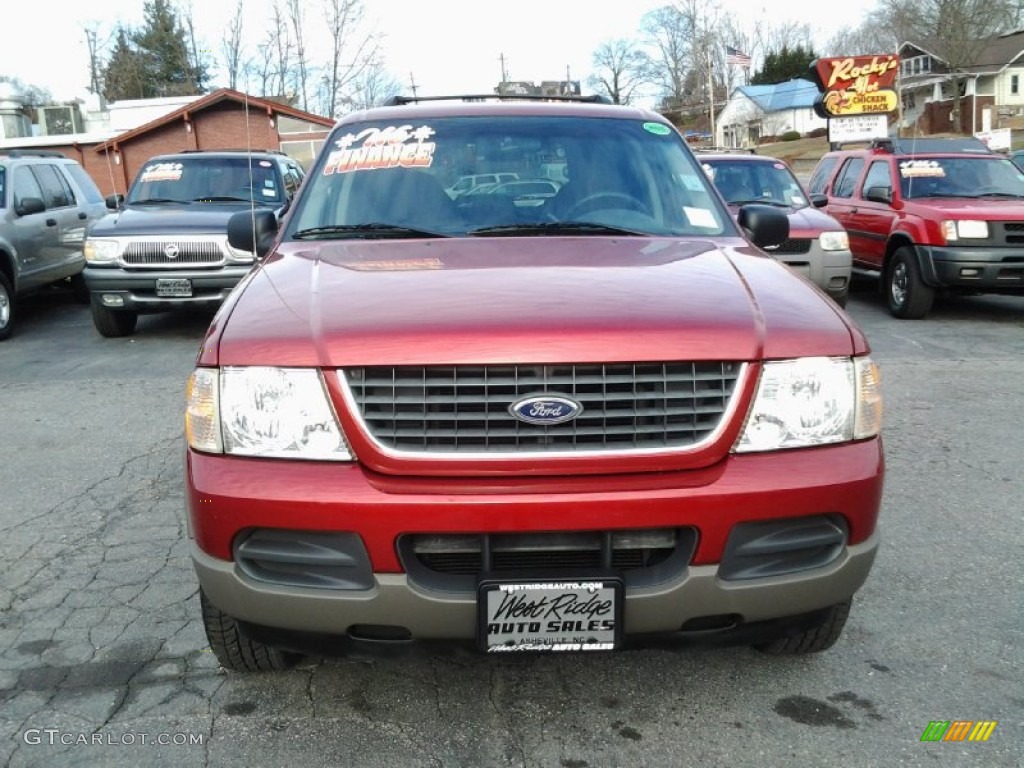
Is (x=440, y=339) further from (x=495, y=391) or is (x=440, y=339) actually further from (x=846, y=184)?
(x=846, y=184)

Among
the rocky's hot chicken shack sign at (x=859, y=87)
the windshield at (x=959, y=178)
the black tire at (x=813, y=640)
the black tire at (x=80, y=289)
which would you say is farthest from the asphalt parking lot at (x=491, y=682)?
the rocky's hot chicken shack sign at (x=859, y=87)

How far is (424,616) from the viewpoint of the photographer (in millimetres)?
2359

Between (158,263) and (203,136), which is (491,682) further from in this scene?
(203,136)

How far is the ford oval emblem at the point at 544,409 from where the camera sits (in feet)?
7.75

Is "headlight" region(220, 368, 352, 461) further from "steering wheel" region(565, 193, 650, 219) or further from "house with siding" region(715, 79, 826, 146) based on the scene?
"house with siding" region(715, 79, 826, 146)

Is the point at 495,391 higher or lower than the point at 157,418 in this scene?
higher

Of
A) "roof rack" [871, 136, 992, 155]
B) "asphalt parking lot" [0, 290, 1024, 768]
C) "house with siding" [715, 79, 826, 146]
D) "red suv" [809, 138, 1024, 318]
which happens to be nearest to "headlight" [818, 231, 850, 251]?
"red suv" [809, 138, 1024, 318]

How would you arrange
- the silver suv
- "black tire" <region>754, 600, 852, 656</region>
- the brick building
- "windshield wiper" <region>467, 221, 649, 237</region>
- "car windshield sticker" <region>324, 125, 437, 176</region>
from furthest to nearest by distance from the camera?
the brick building, the silver suv, "car windshield sticker" <region>324, 125, 437, 176</region>, "windshield wiper" <region>467, 221, 649, 237</region>, "black tire" <region>754, 600, 852, 656</region>

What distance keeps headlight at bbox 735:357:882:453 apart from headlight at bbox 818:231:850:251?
732 centimetres

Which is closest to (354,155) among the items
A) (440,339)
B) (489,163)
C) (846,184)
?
(489,163)

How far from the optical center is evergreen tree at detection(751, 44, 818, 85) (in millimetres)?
74188

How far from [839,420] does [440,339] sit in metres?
1.09

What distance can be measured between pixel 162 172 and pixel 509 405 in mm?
9106

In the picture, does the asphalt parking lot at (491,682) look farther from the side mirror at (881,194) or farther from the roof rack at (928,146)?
the roof rack at (928,146)
